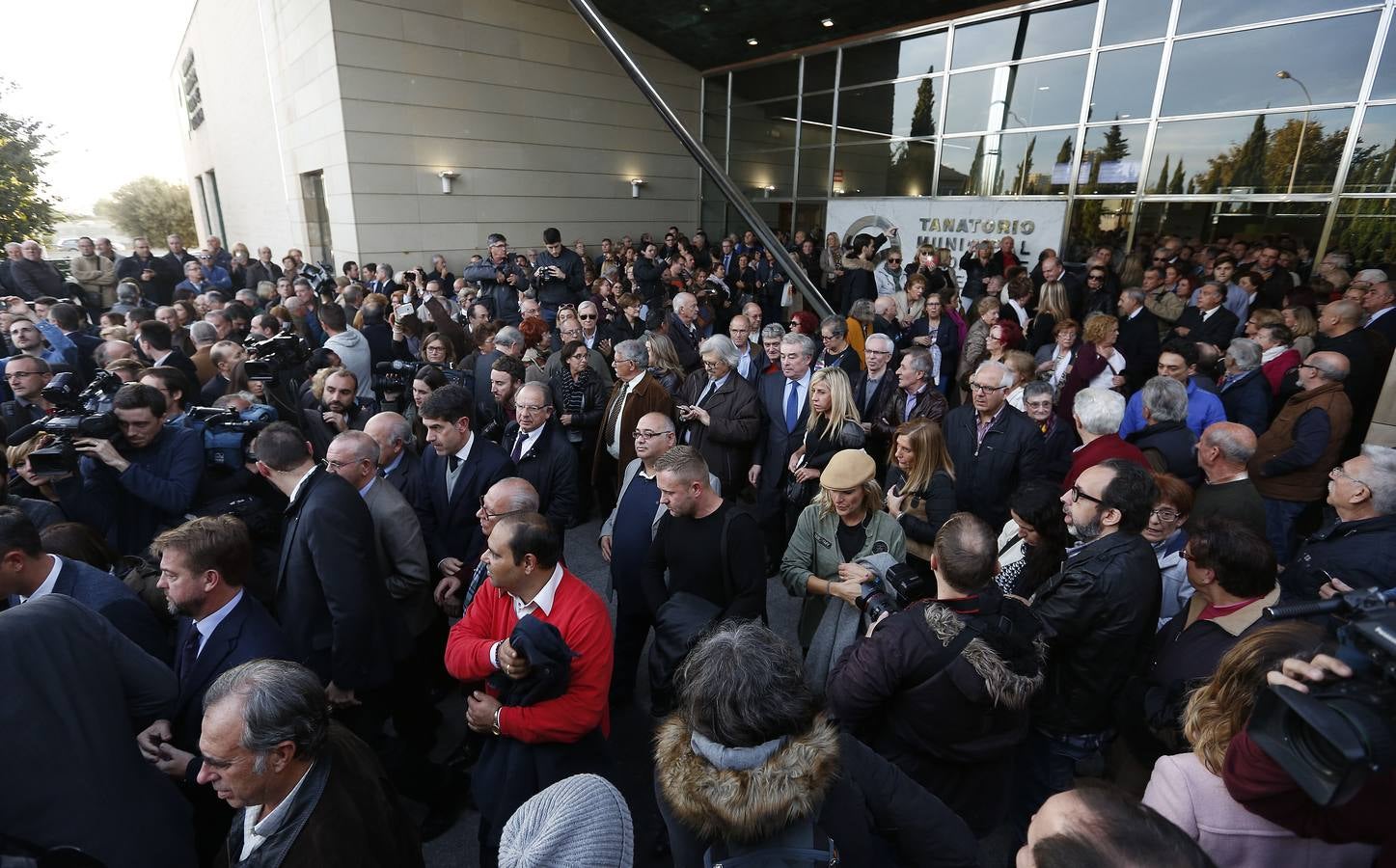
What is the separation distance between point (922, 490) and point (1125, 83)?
439 inches

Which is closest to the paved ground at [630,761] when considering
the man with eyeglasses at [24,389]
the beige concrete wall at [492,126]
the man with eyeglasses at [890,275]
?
the man with eyeglasses at [24,389]

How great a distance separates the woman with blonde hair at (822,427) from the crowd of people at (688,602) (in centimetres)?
3

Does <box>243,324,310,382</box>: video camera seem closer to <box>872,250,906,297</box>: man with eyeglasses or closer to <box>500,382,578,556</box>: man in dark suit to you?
<box>500,382,578,556</box>: man in dark suit

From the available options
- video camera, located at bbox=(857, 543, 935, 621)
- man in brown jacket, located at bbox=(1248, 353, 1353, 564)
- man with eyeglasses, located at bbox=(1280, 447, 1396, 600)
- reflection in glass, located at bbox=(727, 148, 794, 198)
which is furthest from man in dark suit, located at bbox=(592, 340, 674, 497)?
reflection in glass, located at bbox=(727, 148, 794, 198)

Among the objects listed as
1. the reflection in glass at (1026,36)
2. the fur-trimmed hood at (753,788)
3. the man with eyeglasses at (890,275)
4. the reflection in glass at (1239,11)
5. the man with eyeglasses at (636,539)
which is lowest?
the man with eyeglasses at (636,539)

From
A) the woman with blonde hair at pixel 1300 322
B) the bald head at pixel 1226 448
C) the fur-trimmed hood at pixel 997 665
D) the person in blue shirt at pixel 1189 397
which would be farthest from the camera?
the woman with blonde hair at pixel 1300 322

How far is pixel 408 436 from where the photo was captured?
3568mm

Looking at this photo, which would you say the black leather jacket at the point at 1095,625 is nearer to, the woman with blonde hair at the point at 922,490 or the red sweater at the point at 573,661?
the woman with blonde hair at the point at 922,490

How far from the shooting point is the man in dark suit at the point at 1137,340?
19.4 ft

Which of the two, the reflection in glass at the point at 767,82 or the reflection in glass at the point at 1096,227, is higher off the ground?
the reflection in glass at the point at 767,82

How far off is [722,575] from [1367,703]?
79.0 inches

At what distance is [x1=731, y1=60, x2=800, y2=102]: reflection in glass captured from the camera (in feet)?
49.1

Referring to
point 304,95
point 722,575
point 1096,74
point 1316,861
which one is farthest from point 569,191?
point 1316,861

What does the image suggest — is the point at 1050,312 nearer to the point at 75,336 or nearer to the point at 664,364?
the point at 664,364
